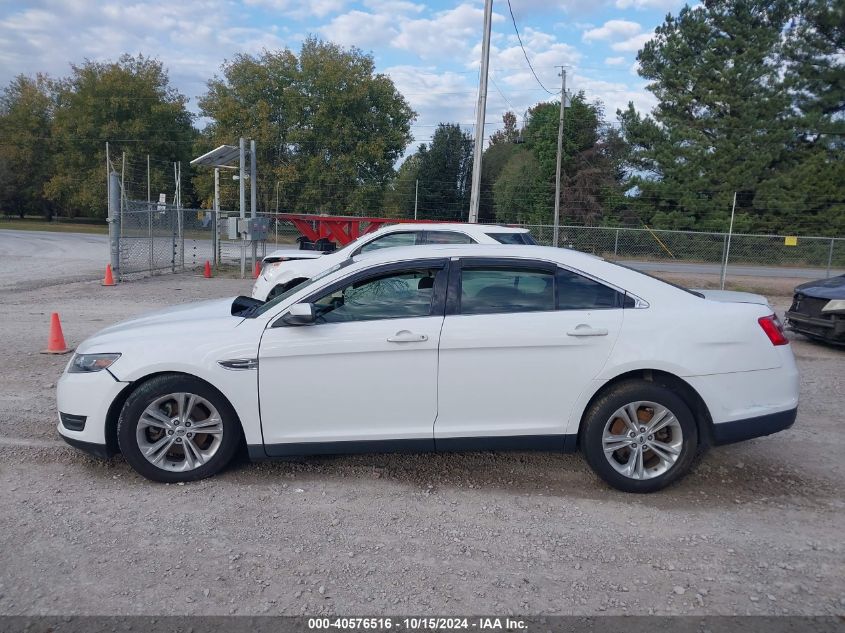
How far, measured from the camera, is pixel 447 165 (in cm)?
5650

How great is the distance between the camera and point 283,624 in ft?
9.79

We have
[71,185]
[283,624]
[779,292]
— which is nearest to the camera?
[283,624]

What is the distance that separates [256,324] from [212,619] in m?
1.92

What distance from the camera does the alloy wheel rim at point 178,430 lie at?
14.3 feet

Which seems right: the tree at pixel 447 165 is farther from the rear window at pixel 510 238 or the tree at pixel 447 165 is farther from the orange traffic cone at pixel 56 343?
the orange traffic cone at pixel 56 343

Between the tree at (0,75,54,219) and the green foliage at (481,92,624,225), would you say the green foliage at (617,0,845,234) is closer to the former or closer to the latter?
the green foliage at (481,92,624,225)

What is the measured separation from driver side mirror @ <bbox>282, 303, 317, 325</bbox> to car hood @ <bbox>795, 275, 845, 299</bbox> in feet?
27.7

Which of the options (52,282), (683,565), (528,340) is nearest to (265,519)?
(528,340)

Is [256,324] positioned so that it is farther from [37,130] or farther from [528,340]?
[37,130]

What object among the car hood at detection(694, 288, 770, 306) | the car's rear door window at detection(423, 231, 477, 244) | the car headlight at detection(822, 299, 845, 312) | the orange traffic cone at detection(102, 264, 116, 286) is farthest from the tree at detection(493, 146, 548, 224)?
the car hood at detection(694, 288, 770, 306)

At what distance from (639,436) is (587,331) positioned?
77cm

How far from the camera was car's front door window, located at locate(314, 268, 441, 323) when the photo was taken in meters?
4.43

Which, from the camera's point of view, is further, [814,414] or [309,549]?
[814,414]

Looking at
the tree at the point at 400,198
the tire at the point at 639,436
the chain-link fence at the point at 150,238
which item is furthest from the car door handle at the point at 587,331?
the tree at the point at 400,198
